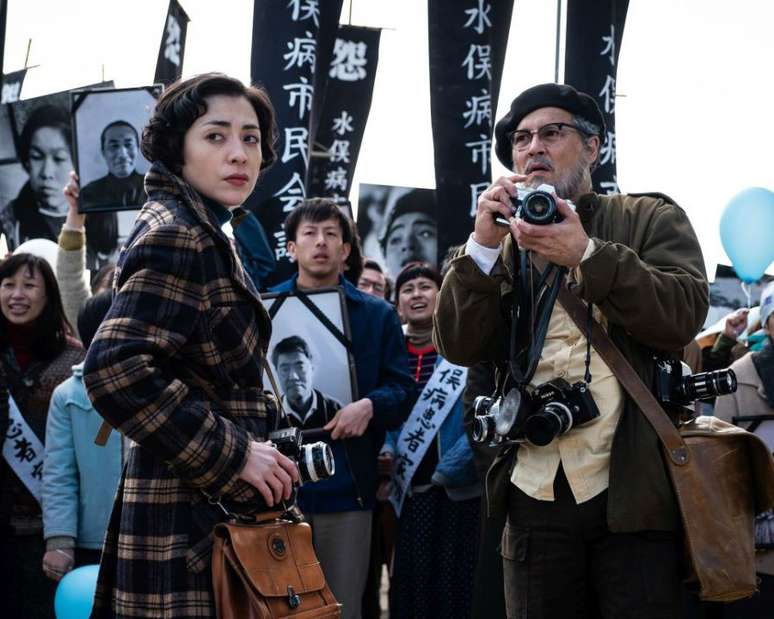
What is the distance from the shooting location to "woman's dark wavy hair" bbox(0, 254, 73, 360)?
215 inches

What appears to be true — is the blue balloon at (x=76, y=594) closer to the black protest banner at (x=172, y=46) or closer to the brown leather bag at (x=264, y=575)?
the brown leather bag at (x=264, y=575)

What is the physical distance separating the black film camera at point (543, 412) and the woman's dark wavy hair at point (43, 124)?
223 inches

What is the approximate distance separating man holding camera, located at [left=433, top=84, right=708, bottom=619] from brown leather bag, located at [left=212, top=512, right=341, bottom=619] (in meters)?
0.73

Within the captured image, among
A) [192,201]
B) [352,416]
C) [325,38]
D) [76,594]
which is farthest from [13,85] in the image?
[192,201]

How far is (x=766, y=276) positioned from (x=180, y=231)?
25.4 ft

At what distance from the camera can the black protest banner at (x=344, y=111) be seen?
9.93 metres

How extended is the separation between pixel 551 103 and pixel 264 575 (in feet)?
5.75

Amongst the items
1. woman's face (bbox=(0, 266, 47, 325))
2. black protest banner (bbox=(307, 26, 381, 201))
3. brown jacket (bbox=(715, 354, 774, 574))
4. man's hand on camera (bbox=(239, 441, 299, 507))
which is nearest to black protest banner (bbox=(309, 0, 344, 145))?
black protest banner (bbox=(307, 26, 381, 201))

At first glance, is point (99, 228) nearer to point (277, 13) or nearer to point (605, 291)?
point (277, 13)

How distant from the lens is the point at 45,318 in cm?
549

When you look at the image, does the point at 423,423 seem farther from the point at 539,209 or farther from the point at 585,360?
the point at 539,209

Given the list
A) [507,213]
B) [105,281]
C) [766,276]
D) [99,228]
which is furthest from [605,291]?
[766,276]

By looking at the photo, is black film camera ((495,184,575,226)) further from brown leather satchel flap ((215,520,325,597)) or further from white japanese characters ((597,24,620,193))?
white japanese characters ((597,24,620,193))

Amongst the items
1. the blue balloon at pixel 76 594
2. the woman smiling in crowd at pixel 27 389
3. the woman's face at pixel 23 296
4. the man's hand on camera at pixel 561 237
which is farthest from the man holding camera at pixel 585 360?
the woman's face at pixel 23 296
